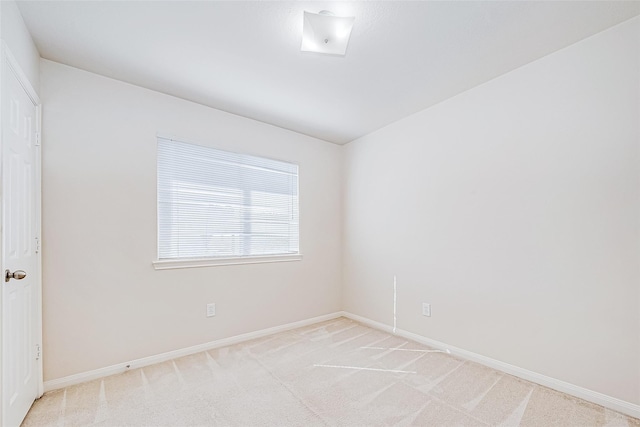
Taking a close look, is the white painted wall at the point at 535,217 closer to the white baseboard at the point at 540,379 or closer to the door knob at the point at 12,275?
the white baseboard at the point at 540,379

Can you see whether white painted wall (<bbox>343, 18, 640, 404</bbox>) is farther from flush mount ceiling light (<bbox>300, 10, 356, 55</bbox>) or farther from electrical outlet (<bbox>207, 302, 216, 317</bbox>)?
electrical outlet (<bbox>207, 302, 216, 317</bbox>)

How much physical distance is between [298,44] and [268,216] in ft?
6.30

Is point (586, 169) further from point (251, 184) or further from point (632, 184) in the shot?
point (251, 184)

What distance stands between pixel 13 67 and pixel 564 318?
12.5 feet

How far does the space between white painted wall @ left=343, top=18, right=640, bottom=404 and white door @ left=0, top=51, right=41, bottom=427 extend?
3.07m

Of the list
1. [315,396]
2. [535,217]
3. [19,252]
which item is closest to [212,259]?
[19,252]

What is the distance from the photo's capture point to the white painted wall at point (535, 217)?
6.32 ft

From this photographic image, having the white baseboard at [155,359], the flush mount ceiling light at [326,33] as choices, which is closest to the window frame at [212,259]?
the white baseboard at [155,359]

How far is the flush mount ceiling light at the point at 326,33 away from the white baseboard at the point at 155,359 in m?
2.74

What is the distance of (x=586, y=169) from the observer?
207cm

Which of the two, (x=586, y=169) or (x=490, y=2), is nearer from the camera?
(x=490, y=2)

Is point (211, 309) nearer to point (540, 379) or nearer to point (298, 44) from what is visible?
point (298, 44)

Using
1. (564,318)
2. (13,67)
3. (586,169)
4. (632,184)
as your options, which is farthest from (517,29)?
(13,67)

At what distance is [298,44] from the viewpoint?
209 centimetres
